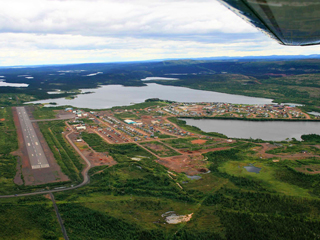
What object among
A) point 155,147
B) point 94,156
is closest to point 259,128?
point 155,147

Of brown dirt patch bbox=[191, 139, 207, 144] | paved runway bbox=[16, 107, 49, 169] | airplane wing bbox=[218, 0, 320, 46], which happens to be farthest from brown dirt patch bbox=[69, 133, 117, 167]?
airplane wing bbox=[218, 0, 320, 46]

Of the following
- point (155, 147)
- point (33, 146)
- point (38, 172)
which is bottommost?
point (155, 147)

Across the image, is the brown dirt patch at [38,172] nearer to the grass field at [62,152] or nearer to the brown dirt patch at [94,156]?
the grass field at [62,152]

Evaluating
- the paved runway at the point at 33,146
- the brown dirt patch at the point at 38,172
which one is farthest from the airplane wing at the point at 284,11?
the paved runway at the point at 33,146

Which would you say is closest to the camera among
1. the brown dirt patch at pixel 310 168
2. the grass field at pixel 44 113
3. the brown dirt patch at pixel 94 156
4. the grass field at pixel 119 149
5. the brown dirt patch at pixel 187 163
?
the brown dirt patch at pixel 310 168

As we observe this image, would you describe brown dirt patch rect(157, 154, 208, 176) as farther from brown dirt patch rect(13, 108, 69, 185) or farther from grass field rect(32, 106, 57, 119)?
grass field rect(32, 106, 57, 119)

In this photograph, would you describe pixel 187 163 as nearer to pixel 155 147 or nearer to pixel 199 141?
pixel 155 147

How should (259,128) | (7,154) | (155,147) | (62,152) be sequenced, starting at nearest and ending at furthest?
(7,154) → (62,152) → (155,147) → (259,128)
